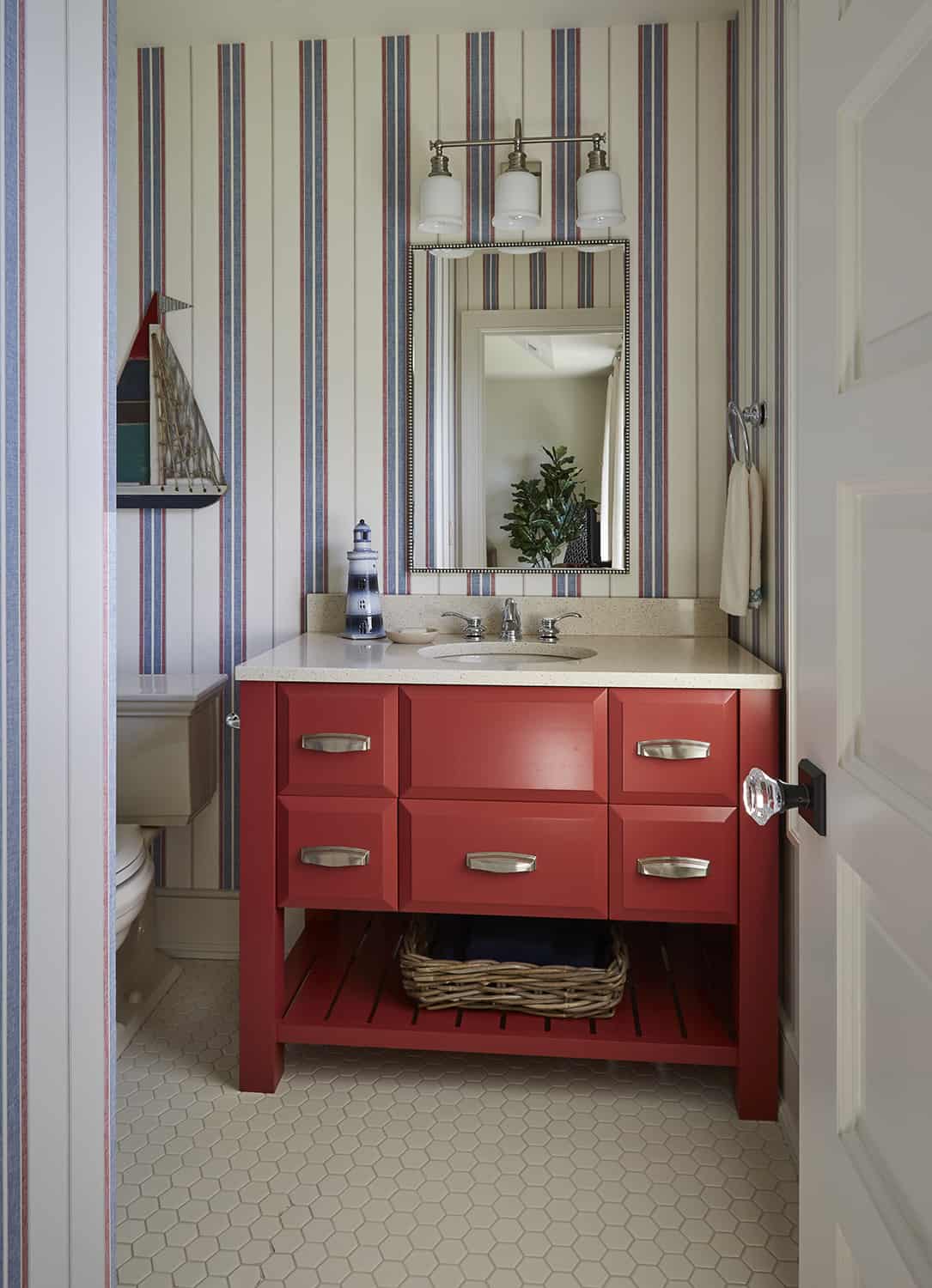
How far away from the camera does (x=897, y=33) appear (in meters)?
0.76

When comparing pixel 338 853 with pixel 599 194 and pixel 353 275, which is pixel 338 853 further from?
pixel 599 194

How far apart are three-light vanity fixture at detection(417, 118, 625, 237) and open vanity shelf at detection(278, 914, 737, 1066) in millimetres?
1827

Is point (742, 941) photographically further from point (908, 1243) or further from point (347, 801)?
point (908, 1243)

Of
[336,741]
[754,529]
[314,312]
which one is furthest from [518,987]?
[314,312]

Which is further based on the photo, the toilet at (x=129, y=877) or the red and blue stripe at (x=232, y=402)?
the red and blue stripe at (x=232, y=402)

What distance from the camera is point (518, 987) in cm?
213

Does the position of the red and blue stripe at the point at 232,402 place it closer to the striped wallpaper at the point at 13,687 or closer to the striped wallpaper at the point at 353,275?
the striped wallpaper at the point at 353,275

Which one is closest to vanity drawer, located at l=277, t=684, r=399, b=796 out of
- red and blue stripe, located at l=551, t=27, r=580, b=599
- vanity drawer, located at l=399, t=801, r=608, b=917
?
vanity drawer, located at l=399, t=801, r=608, b=917

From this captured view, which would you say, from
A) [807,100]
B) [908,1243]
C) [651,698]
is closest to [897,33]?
[807,100]

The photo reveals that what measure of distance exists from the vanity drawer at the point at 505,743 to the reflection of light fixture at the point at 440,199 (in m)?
1.25

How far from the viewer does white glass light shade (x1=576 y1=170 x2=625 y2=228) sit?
2.44 metres

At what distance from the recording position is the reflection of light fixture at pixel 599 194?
7.99 ft

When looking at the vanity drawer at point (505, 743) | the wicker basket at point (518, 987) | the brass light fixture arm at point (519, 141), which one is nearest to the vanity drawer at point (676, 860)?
the vanity drawer at point (505, 743)

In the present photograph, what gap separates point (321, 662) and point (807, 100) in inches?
53.9
